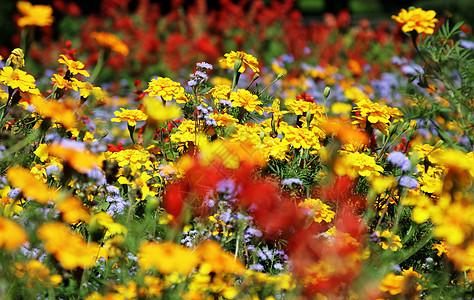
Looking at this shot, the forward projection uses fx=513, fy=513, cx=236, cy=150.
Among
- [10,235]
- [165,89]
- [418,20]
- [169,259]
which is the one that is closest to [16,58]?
[165,89]

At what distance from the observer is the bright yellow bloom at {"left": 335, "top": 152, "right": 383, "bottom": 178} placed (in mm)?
1817

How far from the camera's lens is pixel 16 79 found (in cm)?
189

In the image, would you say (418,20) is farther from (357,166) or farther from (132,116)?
(132,116)

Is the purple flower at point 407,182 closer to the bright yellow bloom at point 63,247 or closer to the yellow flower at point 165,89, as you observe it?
the yellow flower at point 165,89

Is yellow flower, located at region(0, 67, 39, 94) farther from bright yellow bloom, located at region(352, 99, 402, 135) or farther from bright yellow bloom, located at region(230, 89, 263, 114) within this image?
bright yellow bloom, located at region(352, 99, 402, 135)

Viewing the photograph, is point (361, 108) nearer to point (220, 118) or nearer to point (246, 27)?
point (220, 118)

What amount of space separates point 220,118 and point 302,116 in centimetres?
41

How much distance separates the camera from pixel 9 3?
686cm

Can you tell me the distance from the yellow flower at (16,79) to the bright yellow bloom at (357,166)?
1166 millimetres

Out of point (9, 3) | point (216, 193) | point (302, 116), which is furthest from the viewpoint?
point (9, 3)

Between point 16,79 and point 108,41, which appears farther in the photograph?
point 16,79

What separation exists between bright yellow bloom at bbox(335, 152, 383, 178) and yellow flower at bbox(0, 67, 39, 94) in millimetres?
1166

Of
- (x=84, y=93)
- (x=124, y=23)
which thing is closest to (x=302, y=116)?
(x=84, y=93)

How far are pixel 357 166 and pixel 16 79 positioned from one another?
1.29 meters
